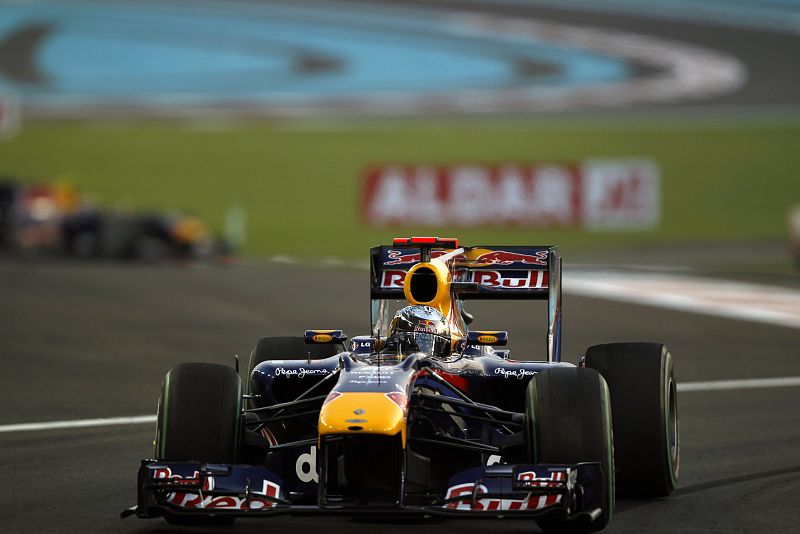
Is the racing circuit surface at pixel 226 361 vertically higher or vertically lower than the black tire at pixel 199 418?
lower

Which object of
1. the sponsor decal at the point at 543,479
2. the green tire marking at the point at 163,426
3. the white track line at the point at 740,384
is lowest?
the white track line at the point at 740,384

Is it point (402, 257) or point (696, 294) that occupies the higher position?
point (402, 257)

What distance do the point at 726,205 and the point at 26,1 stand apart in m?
32.1

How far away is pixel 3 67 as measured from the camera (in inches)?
2050

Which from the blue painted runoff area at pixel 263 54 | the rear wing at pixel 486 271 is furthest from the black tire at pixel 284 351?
the blue painted runoff area at pixel 263 54

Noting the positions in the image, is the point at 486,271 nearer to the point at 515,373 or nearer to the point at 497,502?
the point at 515,373

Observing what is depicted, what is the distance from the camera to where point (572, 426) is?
7.76 meters

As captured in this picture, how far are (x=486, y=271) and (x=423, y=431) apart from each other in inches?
86.9

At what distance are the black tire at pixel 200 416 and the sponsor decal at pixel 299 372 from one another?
71cm

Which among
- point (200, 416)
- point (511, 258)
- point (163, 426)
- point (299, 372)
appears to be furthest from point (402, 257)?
point (163, 426)

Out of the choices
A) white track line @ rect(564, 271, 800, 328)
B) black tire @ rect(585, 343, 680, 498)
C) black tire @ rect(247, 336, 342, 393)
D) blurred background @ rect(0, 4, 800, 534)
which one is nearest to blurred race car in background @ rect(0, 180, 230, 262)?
blurred background @ rect(0, 4, 800, 534)

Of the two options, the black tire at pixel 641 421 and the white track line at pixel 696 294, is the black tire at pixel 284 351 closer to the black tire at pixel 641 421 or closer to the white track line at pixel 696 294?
the black tire at pixel 641 421

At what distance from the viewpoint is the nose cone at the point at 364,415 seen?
7.30m

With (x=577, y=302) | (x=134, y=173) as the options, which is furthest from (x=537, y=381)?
(x=134, y=173)
